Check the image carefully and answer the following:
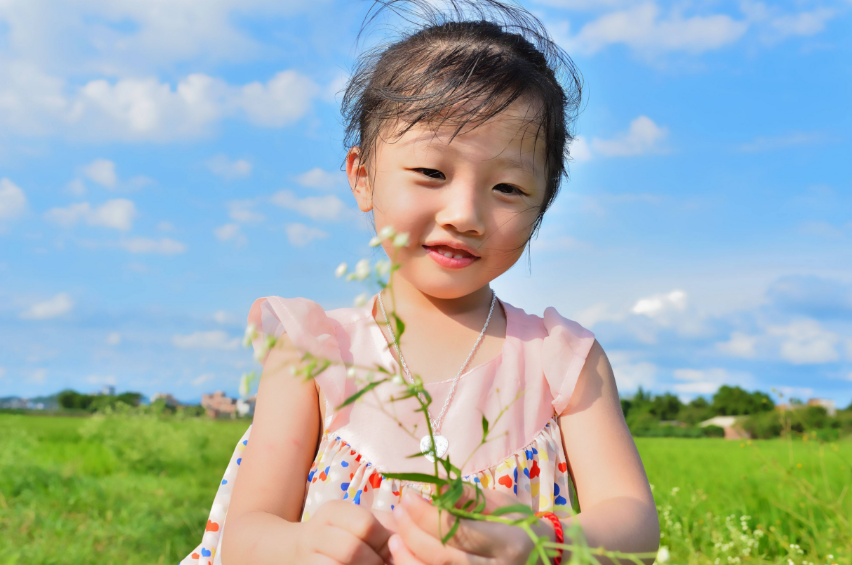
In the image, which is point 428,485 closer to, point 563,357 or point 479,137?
point 563,357

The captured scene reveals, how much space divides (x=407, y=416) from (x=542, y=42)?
5.18 feet

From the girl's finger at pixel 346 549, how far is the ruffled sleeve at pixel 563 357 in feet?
2.90

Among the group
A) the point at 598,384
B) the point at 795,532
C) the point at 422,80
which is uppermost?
the point at 422,80

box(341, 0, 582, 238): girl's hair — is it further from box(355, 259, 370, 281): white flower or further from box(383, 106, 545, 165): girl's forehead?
box(355, 259, 370, 281): white flower

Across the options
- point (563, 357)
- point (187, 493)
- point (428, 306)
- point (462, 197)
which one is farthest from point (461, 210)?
point (187, 493)

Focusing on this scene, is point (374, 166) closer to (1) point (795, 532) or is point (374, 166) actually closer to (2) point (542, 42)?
(2) point (542, 42)

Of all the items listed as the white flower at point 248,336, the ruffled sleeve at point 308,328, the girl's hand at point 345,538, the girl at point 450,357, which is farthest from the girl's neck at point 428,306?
the white flower at point 248,336

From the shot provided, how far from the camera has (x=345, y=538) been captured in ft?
4.36

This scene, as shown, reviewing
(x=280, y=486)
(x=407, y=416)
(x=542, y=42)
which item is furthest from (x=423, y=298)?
(x=542, y=42)

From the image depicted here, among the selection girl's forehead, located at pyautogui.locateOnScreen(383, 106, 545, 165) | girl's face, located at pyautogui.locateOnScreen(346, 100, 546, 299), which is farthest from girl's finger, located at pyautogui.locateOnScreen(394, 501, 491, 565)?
girl's forehead, located at pyautogui.locateOnScreen(383, 106, 545, 165)

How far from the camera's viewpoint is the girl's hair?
1.97 meters

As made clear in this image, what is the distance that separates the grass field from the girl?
2.27 meters

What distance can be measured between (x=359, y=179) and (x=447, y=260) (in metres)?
Answer: 0.58

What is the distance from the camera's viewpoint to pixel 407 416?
1.95m
